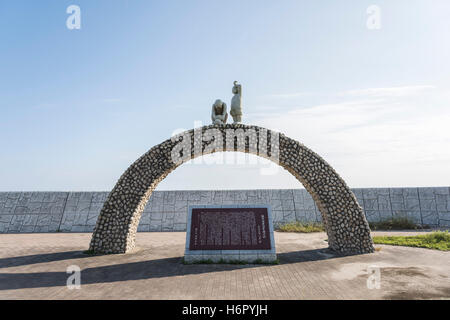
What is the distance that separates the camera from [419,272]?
304 inches

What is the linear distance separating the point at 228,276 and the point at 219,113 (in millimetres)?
5929

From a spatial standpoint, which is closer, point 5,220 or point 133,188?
point 133,188

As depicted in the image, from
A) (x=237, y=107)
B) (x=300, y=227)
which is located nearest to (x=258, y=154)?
(x=237, y=107)

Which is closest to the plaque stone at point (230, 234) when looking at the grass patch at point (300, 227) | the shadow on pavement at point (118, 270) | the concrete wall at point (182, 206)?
the shadow on pavement at point (118, 270)

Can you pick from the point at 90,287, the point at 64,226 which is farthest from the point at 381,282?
the point at 64,226

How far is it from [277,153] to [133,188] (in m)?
5.35

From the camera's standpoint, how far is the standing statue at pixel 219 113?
1083 centimetres

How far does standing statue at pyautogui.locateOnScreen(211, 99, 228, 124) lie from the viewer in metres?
10.8

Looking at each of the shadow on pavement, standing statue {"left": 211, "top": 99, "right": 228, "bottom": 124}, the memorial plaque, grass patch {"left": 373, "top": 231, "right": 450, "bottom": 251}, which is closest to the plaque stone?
the memorial plaque

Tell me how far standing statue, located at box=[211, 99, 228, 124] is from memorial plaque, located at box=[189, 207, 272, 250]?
3322 millimetres

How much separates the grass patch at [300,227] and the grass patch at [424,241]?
4.19m

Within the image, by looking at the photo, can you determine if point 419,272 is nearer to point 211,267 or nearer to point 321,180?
point 321,180

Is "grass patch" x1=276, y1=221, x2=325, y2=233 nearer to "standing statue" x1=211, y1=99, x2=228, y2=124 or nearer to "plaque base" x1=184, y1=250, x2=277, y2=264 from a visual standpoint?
"plaque base" x1=184, y1=250, x2=277, y2=264
